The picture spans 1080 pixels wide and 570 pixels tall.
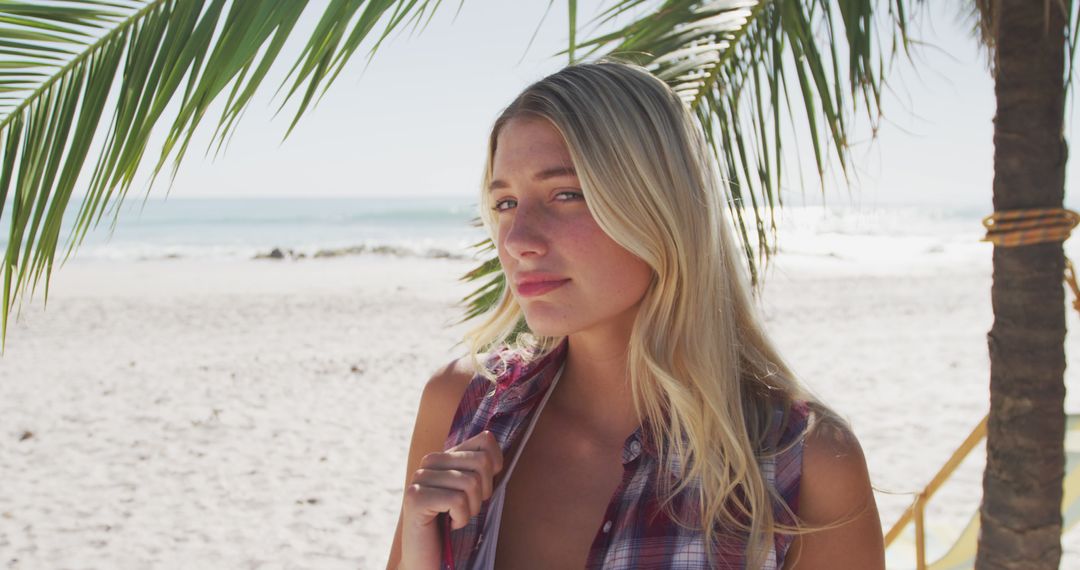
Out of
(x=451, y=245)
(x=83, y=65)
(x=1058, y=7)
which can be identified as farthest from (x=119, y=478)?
(x=451, y=245)

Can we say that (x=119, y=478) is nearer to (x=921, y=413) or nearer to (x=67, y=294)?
(x=921, y=413)

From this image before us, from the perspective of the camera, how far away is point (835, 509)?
141 cm

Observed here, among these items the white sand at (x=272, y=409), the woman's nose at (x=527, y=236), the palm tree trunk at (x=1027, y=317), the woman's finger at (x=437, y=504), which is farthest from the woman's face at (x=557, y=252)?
the white sand at (x=272, y=409)

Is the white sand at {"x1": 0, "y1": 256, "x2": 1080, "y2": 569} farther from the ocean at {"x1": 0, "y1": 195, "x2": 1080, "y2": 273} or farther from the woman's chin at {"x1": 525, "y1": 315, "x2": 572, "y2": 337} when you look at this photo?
the ocean at {"x1": 0, "y1": 195, "x2": 1080, "y2": 273}

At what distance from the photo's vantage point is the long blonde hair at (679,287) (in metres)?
1.44

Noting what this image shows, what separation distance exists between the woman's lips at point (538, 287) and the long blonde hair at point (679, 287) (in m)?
0.12

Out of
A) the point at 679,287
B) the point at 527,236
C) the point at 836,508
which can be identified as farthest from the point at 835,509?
the point at 527,236

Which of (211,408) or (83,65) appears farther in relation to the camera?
(211,408)

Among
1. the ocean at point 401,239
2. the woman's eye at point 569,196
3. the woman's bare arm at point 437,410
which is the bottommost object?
the ocean at point 401,239

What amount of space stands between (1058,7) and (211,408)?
716 centimetres

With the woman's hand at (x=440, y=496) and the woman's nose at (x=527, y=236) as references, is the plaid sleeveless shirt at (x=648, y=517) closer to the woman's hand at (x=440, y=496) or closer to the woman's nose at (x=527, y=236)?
the woman's hand at (x=440, y=496)

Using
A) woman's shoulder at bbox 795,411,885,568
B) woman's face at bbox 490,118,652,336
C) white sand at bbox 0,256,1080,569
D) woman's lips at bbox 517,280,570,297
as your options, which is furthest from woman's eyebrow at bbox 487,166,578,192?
white sand at bbox 0,256,1080,569

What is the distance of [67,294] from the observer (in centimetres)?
1527

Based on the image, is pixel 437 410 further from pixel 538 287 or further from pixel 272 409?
pixel 272 409
